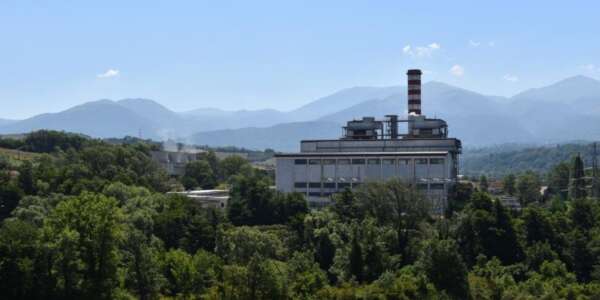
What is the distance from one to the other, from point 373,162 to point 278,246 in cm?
2018

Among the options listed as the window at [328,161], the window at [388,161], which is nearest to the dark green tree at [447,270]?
the window at [388,161]

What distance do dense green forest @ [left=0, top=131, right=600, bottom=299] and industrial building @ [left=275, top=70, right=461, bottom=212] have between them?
109 inches

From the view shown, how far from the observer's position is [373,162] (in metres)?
59.9

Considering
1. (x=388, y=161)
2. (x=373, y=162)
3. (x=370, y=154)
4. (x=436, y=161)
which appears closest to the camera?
(x=436, y=161)

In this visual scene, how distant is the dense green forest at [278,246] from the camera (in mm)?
30125

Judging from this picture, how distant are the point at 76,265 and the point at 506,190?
5843 cm

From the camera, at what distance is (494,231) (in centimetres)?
4331

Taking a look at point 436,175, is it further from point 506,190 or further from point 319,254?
point 506,190

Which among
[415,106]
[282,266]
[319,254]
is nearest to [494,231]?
[319,254]

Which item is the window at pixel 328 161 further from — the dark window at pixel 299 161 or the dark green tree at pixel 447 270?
the dark green tree at pixel 447 270

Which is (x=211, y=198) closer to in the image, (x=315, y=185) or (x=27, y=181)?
(x=315, y=185)

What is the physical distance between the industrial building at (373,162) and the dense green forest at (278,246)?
277 centimetres

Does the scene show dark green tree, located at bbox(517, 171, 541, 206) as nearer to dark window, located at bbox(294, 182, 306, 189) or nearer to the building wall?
the building wall

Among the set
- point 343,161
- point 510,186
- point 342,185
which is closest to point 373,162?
point 343,161
